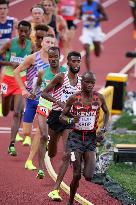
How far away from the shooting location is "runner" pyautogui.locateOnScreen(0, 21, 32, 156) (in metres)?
15.9

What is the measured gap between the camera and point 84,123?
12.2 meters

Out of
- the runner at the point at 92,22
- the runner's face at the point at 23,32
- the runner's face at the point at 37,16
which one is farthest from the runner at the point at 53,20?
the runner at the point at 92,22

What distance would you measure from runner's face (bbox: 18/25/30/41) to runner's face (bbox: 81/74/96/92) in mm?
3974

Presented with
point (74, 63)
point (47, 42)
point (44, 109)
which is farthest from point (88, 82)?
point (47, 42)

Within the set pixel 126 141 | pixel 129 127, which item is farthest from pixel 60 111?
pixel 129 127

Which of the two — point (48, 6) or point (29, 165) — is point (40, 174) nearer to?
point (29, 165)

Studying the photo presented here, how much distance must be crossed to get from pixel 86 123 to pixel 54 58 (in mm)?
1794

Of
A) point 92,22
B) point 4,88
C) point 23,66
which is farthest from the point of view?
point 92,22

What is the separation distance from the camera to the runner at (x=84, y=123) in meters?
12.1

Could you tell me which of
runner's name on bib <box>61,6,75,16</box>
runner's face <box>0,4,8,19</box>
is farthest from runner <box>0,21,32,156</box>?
runner's name on bib <box>61,6,75,16</box>

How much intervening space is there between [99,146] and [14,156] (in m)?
1.67

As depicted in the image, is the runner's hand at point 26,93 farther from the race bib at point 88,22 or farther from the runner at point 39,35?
the race bib at point 88,22

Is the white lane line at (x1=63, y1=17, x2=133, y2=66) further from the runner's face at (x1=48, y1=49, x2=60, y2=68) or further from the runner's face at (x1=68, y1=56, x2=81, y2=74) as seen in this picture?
the runner's face at (x1=68, y1=56, x2=81, y2=74)

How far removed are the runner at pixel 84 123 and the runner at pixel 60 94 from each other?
1.38ft
